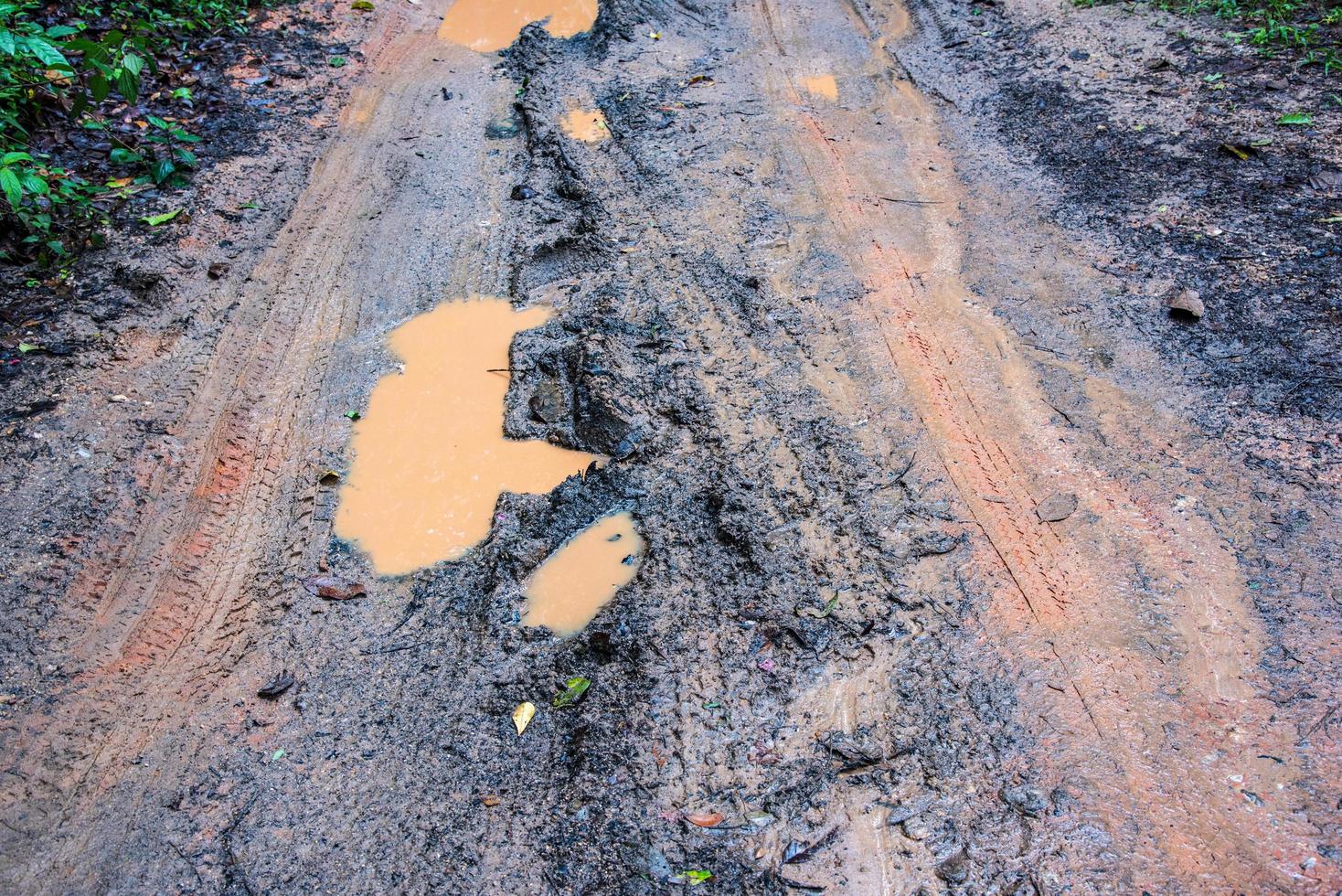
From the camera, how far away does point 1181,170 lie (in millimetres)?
4660

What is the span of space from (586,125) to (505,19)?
2.36m

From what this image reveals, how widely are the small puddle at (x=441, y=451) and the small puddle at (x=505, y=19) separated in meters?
3.65

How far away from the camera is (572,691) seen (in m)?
2.81

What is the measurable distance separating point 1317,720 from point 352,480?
393 centimetres

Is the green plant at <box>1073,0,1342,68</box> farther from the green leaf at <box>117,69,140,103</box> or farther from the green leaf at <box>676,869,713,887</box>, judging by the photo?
the green leaf at <box>117,69,140,103</box>

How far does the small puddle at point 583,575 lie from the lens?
3.10 m

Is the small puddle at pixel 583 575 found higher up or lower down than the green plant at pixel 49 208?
lower down

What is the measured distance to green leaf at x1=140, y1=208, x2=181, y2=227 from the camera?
4.91 meters

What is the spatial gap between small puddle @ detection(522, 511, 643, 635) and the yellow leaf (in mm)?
A: 329

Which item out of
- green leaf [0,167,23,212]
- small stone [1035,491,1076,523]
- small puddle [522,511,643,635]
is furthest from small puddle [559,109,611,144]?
small stone [1035,491,1076,523]

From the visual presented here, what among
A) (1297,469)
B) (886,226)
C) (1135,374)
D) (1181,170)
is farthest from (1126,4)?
(1297,469)

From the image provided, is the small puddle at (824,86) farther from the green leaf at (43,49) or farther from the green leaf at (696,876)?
the green leaf at (696,876)

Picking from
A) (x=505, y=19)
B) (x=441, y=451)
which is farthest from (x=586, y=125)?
(x=441, y=451)

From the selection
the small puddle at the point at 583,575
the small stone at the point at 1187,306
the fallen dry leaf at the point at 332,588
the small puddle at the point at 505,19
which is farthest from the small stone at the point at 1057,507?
the small puddle at the point at 505,19
